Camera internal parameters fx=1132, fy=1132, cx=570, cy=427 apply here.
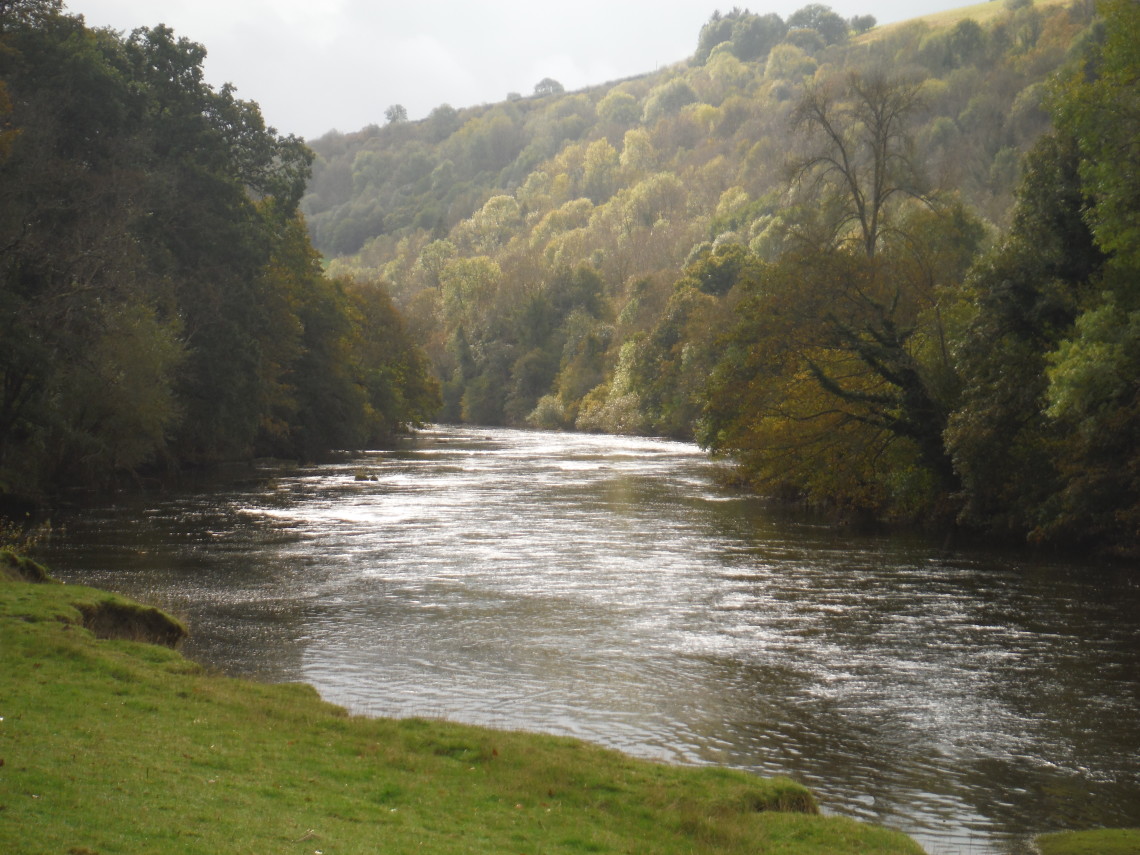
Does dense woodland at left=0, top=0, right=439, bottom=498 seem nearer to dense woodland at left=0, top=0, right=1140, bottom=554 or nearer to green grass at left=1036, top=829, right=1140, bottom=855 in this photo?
dense woodland at left=0, top=0, right=1140, bottom=554

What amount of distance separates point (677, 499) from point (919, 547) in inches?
562

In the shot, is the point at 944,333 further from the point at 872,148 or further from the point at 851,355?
the point at 872,148

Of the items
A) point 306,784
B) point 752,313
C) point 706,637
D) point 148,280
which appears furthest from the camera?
point 148,280

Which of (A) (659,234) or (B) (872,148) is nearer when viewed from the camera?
(B) (872,148)

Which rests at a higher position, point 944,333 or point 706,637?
point 944,333

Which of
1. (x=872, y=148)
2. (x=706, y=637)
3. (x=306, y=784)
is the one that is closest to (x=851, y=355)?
(x=872, y=148)

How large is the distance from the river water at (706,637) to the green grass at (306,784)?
7.27 ft

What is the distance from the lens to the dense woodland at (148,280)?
39.1m

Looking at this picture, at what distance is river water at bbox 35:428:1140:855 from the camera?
51.0 ft

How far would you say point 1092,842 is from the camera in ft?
39.7

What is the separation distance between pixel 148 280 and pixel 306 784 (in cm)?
4501

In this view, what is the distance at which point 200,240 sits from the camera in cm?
6006

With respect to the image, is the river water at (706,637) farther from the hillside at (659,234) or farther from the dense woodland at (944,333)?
the hillside at (659,234)

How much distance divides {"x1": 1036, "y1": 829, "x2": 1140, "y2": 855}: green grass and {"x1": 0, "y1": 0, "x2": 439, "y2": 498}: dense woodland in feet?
109
